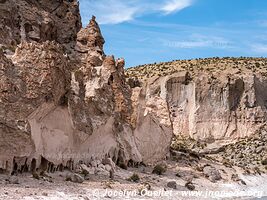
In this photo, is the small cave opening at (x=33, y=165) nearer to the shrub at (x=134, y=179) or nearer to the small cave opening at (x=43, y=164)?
the small cave opening at (x=43, y=164)

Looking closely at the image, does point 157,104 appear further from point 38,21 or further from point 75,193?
point 75,193

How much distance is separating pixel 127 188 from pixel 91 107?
287 inches

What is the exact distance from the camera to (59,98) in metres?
24.7

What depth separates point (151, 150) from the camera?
122ft

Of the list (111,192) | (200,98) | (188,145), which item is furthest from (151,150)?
(200,98)

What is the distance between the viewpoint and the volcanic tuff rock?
2128 cm

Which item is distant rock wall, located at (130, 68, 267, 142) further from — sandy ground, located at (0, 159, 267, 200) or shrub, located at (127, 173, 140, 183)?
shrub, located at (127, 173, 140, 183)

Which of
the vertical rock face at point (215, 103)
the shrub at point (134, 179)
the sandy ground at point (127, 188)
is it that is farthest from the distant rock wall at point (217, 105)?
the shrub at point (134, 179)

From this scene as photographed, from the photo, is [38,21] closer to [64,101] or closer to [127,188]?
[64,101]

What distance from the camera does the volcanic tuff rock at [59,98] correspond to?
69.8ft

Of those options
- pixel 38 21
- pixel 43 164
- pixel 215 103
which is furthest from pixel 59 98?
pixel 215 103

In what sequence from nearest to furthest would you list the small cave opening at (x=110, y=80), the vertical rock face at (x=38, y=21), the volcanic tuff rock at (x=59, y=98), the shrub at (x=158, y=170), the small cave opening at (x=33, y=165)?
the volcanic tuff rock at (x=59, y=98)
the small cave opening at (x=33, y=165)
the shrub at (x=158, y=170)
the vertical rock face at (x=38, y=21)
the small cave opening at (x=110, y=80)

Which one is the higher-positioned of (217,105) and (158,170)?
(217,105)

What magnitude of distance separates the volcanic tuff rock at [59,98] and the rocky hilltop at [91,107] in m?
0.05
